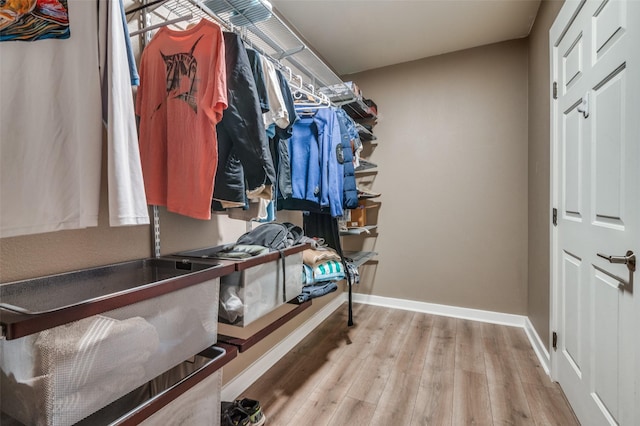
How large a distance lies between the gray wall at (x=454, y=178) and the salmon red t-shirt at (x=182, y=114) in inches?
95.7

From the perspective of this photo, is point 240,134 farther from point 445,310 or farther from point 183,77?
point 445,310

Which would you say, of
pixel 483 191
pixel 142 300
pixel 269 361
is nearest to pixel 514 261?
pixel 483 191

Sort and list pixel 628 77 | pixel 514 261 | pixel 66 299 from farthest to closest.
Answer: pixel 514 261
pixel 628 77
pixel 66 299

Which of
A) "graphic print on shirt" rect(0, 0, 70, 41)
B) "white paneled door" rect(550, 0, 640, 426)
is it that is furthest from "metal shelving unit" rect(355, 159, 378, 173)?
"graphic print on shirt" rect(0, 0, 70, 41)

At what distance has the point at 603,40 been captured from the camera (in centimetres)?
128

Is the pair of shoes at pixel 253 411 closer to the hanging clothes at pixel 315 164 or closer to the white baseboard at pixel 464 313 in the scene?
the hanging clothes at pixel 315 164

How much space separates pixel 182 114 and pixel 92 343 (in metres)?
0.77

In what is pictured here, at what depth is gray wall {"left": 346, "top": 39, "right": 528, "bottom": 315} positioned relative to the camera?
8.85 feet

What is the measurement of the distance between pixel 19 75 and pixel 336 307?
2.84 m

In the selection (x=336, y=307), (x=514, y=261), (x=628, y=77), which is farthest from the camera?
(x=336, y=307)

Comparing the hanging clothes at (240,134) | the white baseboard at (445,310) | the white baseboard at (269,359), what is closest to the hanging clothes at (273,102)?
the hanging clothes at (240,134)

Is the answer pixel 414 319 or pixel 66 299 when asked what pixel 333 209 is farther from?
pixel 414 319

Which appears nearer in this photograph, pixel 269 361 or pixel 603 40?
pixel 603 40

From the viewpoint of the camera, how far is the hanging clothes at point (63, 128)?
2.37ft
